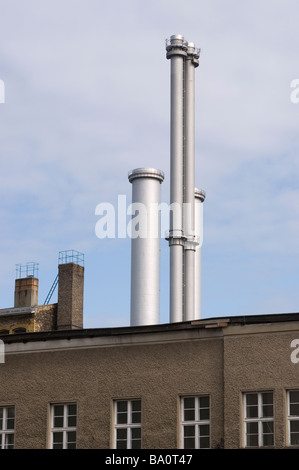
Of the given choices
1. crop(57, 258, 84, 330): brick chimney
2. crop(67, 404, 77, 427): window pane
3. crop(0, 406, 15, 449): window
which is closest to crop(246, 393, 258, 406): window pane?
crop(67, 404, 77, 427): window pane

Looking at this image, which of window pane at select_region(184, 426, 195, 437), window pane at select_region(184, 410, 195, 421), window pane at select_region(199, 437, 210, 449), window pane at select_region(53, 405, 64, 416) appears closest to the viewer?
window pane at select_region(199, 437, 210, 449)

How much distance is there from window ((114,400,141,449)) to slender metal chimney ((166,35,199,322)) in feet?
106

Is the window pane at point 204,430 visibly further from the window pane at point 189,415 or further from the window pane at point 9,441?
the window pane at point 9,441

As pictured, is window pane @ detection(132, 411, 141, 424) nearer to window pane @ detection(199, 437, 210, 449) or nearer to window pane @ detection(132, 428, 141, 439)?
window pane @ detection(132, 428, 141, 439)

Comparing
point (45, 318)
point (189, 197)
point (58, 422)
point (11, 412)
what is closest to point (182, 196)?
point (189, 197)

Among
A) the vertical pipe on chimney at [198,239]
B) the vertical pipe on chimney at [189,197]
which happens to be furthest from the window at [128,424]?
the vertical pipe on chimney at [198,239]

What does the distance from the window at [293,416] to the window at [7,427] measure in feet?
28.7

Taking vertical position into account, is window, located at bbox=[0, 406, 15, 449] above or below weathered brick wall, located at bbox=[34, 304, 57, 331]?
below

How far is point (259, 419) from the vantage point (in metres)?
25.1

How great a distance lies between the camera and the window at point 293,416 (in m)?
24.6

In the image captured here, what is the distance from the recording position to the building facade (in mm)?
25078

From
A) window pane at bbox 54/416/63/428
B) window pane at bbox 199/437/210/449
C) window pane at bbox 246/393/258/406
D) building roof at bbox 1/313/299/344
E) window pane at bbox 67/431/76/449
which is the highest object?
building roof at bbox 1/313/299/344

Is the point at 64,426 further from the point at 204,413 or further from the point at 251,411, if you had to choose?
the point at 251,411

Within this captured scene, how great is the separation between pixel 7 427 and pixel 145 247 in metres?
34.4
